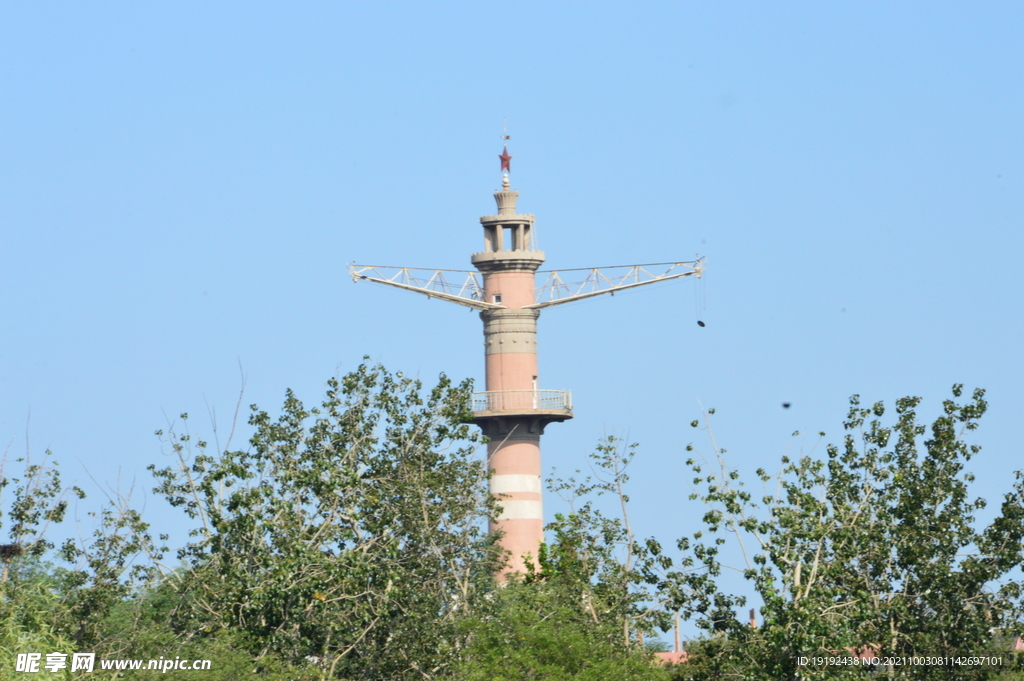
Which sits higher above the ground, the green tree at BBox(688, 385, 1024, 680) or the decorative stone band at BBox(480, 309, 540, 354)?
the decorative stone band at BBox(480, 309, 540, 354)

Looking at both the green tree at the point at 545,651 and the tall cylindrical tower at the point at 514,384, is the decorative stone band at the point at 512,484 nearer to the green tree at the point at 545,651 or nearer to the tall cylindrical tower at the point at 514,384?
the tall cylindrical tower at the point at 514,384

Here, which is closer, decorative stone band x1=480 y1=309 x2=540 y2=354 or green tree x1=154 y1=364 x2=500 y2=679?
green tree x1=154 y1=364 x2=500 y2=679

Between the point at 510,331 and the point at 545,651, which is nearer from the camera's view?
the point at 545,651

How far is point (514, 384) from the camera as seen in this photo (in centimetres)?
6050

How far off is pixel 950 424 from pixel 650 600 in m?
8.01

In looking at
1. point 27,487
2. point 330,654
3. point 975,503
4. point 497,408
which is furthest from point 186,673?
point 497,408

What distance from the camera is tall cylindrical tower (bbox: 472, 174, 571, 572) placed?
59.1 m

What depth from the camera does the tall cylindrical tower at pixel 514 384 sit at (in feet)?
194

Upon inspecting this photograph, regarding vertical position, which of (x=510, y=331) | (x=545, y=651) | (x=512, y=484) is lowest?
(x=545, y=651)

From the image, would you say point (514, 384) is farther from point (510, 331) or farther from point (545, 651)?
point (545, 651)

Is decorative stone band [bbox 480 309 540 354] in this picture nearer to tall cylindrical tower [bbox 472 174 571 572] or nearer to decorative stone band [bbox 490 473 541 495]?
tall cylindrical tower [bbox 472 174 571 572]

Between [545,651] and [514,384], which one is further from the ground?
[514,384]

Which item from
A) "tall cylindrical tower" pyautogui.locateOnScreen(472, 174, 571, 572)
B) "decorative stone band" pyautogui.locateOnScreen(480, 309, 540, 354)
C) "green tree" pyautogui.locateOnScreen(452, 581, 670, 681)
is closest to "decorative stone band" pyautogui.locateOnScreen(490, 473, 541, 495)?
"tall cylindrical tower" pyautogui.locateOnScreen(472, 174, 571, 572)

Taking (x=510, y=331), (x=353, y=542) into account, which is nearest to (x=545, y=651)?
(x=353, y=542)
